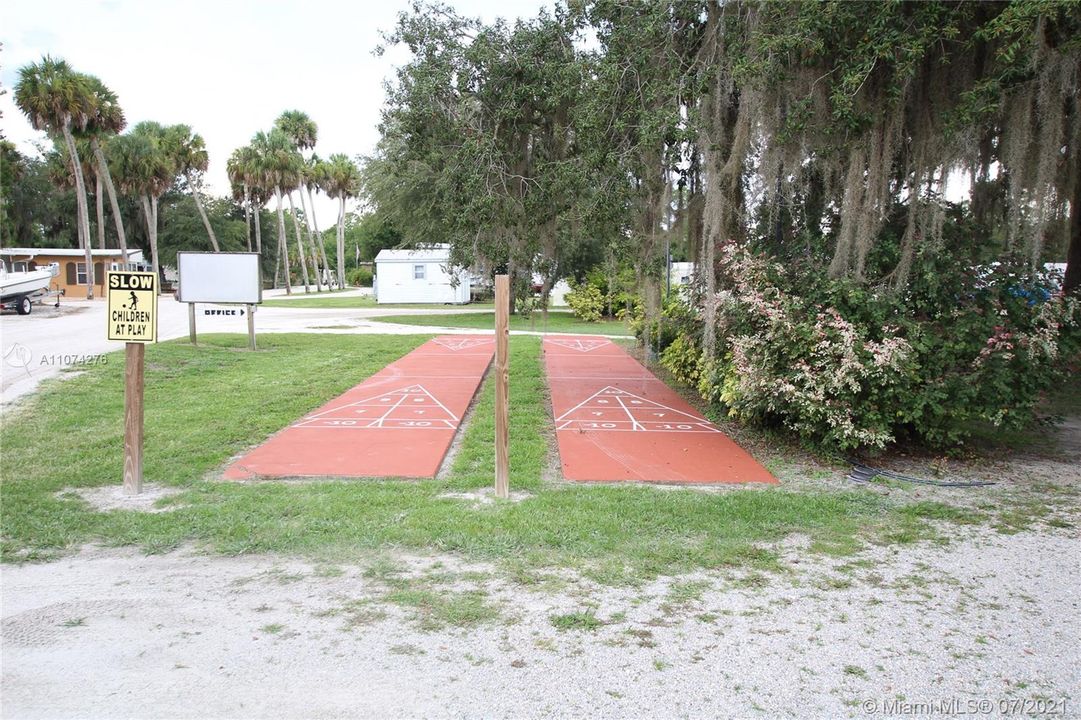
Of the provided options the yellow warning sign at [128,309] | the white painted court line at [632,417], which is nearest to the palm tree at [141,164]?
the white painted court line at [632,417]

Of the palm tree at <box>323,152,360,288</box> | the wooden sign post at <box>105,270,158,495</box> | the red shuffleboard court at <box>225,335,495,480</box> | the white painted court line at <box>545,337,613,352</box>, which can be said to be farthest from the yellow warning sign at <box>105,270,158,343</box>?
the palm tree at <box>323,152,360,288</box>

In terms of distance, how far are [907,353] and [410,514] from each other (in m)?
4.35

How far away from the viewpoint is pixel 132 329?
18.2ft

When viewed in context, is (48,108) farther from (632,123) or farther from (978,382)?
(978,382)

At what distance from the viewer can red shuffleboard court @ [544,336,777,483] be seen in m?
6.43

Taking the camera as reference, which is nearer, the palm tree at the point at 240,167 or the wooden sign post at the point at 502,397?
the wooden sign post at the point at 502,397

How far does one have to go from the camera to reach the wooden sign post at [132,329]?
18.1ft

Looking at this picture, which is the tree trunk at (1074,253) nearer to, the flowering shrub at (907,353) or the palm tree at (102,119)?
the flowering shrub at (907,353)

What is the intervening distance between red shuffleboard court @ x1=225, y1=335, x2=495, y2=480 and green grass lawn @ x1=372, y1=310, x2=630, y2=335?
10530 mm

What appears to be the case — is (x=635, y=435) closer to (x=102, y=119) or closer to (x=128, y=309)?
(x=128, y=309)

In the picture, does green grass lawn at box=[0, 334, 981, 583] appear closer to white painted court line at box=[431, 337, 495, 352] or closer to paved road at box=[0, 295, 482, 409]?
paved road at box=[0, 295, 482, 409]

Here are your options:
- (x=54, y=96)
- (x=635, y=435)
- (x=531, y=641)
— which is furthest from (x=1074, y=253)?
(x=54, y=96)

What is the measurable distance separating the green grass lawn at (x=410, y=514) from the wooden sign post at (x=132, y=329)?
1.30 ft

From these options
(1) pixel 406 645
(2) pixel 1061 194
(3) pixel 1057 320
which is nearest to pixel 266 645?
(1) pixel 406 645
